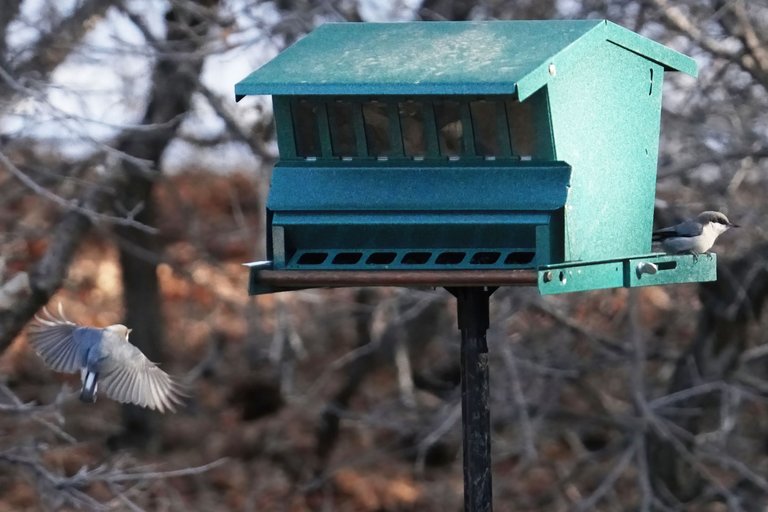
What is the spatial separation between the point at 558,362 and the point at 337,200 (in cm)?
500

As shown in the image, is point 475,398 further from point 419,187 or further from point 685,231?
point 685,231

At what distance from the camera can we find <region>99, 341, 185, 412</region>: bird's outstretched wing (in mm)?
5273

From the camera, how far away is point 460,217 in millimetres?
4109

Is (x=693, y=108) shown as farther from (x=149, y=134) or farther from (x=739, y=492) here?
(x=149, y=134)

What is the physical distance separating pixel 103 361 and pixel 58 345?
219mm

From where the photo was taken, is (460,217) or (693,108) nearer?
(460,217)

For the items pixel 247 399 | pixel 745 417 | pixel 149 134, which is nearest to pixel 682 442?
pixel 745 417

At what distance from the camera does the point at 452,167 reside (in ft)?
13.8

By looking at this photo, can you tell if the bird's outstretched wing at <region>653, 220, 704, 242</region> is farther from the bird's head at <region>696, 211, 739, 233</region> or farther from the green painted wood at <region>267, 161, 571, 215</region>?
the green painted wood at <region>267, 161, 571, 215</region>

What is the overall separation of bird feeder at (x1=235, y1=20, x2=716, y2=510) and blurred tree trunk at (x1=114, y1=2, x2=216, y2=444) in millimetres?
1938

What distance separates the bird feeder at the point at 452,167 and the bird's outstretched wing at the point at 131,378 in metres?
1.30

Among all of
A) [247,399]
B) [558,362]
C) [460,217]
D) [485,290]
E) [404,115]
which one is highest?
[404,115]

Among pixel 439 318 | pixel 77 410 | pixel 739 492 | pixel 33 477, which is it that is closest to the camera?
pixel 33 477

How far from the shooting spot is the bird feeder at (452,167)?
4.02 m
